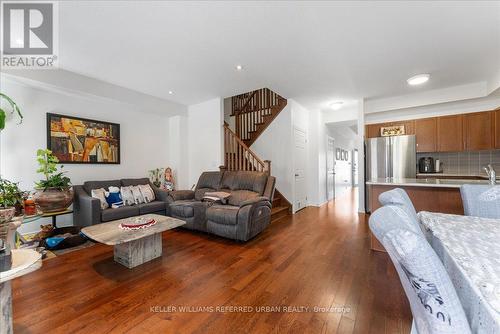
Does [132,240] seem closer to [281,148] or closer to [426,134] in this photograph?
[281,148]

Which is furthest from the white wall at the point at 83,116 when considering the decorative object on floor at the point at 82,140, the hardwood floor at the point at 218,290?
the hardwood floor at the point at 218,290

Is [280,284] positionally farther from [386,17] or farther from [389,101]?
[389,101]

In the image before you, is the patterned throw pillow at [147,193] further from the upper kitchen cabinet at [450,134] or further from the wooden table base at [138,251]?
the upper kitchen cabinet at [450,134]

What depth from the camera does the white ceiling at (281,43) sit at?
2053 millimetres

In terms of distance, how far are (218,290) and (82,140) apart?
3.79 meters

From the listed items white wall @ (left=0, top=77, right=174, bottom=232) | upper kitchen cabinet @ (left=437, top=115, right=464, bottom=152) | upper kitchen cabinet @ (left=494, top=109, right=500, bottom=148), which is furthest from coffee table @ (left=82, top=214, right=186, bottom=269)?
upper kitchen cabinet @ (left=494, top=109, right=500, bottom=148)

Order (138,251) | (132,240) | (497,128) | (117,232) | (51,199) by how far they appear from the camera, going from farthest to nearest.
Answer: (497,128), (51,199), (138,251), (117,232), (132,240)

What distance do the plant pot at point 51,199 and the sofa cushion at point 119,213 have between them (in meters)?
0.53

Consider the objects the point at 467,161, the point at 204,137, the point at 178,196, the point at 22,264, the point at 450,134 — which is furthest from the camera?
the point at 204,137

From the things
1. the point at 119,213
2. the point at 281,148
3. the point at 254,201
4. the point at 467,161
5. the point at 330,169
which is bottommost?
the point at 119,213

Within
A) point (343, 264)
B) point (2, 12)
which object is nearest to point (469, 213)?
point (343, 264)

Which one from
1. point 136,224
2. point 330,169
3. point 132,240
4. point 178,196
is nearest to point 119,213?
point 178,196

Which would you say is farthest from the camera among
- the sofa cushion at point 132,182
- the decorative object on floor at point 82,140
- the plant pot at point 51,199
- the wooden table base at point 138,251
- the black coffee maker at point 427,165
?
the black coffee maker at point 427,165

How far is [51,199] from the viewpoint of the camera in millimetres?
2969
